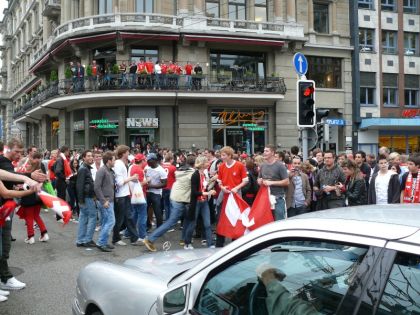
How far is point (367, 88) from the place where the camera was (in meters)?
34.2

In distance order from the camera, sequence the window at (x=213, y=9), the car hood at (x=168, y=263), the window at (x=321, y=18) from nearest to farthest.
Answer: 1. the car hood at (x=168, y=263)
2. the window at (x=213, y=9)
3. the window at (x=321, y=18)

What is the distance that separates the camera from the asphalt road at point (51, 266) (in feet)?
18.7

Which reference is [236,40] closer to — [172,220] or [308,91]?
[308,91]

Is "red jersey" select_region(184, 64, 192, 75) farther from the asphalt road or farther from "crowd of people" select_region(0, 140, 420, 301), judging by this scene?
"crowd of people" select_region(0, 140, 420, 301)

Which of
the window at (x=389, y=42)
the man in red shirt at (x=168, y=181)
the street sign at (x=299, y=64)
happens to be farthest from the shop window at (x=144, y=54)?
→ the street sign at (x=299, y=64)

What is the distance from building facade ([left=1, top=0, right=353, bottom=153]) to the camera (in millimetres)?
27328

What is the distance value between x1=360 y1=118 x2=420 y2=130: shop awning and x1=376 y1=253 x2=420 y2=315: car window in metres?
32.9

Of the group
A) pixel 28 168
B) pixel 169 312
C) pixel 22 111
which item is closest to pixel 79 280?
pixel 169 312

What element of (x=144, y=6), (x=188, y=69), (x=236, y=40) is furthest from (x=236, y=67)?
(x=144, y=6)

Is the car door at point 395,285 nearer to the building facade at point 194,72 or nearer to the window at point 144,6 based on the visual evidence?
the building facade at point 194,72

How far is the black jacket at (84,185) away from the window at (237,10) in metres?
23.2

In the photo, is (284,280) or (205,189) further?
(205,189)

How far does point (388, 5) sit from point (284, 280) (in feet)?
124

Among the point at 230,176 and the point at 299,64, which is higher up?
the point at 299,64
